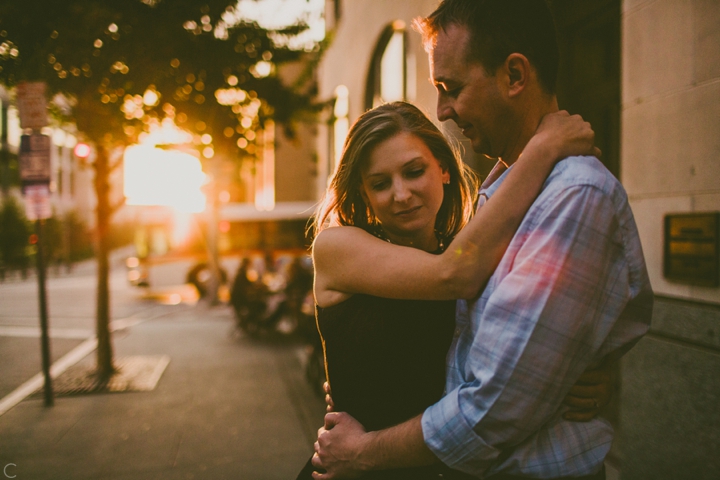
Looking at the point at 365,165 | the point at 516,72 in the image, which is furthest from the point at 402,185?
the point at 516,72

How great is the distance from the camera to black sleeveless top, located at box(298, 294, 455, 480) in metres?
1.58

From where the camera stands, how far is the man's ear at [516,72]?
1.40 m

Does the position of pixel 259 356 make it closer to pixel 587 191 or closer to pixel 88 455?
pixel 88 455

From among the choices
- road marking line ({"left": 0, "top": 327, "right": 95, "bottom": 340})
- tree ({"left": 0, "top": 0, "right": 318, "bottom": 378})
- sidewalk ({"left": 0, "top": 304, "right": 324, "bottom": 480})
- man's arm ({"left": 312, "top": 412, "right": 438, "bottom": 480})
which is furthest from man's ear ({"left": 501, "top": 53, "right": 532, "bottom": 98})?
road marking line ({"left": 0, "top": 327, "right": 95, "bottom": 340})

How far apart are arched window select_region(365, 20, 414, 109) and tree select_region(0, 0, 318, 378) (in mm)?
1989

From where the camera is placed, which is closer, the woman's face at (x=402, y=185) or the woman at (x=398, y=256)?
the woman at (x=398, y=256)

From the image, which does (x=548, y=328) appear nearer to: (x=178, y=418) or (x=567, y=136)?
(x=567, y=136)

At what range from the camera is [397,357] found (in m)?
1.60

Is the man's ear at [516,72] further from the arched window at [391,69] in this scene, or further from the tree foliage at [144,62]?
the arched window at [391,69]

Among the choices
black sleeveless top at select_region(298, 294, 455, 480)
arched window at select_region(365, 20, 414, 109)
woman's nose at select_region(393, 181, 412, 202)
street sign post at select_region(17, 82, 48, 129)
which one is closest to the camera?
black sleeveless top at select_region(298, 294, 455, 480)

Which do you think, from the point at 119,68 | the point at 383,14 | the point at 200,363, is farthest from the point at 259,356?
the point at 383,14

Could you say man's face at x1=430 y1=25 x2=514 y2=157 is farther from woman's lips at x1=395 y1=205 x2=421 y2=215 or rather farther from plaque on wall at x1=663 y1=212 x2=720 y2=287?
plaque on wall at x1=663 y1=212 x2=720 y2=287

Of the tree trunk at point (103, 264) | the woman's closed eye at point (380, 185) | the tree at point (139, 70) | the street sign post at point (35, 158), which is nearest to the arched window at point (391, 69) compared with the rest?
the tree at point (139, 70)

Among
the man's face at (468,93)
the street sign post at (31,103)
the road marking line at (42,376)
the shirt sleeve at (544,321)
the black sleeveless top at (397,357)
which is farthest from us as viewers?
the road marking line at (42,376)
